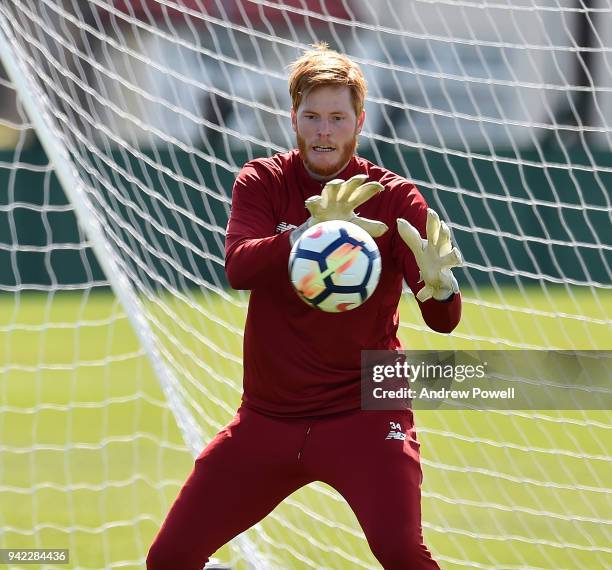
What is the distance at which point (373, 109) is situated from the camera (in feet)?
36.8

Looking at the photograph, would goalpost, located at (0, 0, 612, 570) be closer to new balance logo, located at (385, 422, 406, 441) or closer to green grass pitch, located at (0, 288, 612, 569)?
green grass pitch, located at (0, 288, 612, 569)

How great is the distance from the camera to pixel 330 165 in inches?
124

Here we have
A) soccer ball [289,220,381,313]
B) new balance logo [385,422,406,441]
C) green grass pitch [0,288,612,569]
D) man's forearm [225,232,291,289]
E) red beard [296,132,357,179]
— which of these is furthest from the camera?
green grass pitch [0,288,612,569]

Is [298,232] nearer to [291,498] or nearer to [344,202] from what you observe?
[344,202]

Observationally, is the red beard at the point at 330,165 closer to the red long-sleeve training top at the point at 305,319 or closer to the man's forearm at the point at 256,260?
the red long-sleeve training top at the point at 305,319

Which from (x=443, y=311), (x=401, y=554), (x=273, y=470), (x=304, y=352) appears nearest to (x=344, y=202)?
(x=443, y=311)

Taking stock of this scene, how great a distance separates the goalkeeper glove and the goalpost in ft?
5.07

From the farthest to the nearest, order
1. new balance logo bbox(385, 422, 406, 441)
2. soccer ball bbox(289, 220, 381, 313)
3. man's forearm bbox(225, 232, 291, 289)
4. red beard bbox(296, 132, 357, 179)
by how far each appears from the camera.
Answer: red beard bbox(296, 132, 357, 179), new balance logo bbox(385, 422, 406, 441), man's forearm bbox(225, 232, 291, 289), soccer ball bbox(289, 220, 381, 313)

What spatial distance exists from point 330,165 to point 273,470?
0.83m

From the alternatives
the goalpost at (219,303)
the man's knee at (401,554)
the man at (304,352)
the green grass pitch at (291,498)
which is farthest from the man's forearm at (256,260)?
the green grass pitch at (291,498)

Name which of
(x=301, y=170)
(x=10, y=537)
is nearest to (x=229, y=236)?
(x=301, y=170)

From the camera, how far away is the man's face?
3.10 m

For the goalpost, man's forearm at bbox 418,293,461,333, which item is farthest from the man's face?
the goalpost

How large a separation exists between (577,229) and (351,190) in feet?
26.9
